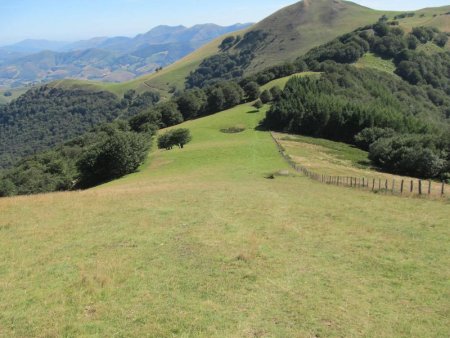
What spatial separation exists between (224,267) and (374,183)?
30.7 metres

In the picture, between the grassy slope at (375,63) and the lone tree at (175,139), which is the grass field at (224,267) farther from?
the grassy slope at (375,63)

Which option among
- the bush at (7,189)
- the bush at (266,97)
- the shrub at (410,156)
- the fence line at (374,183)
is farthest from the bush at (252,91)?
the bush at (7,189)

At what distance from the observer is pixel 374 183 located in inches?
1671

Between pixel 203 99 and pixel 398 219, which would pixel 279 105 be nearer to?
pixel 203 99

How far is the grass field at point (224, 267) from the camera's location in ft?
40.8

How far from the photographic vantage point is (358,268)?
1688 cm

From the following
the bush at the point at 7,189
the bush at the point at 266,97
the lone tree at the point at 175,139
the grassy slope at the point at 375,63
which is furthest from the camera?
the grassy slope at the point at 375,63

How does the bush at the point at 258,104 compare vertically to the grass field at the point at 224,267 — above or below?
above

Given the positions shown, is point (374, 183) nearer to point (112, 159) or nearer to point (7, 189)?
point (112, 159)

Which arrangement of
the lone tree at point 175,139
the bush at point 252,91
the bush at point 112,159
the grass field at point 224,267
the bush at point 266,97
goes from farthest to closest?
the bush at point 252,91, the bush at point 266,97, the lone tree at point 175,139, the bush at point 112,159, the grass field at point 224,267

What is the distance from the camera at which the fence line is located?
33.3 meters

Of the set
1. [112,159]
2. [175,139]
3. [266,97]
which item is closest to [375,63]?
[266,97]

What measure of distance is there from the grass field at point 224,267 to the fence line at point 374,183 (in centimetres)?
324

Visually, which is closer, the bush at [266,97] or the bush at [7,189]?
the bush at [7,189]
